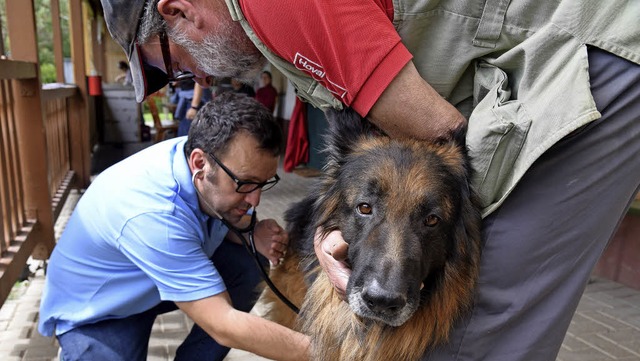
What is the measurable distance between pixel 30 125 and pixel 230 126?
2.62 metres

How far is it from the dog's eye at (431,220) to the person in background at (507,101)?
0.51ft

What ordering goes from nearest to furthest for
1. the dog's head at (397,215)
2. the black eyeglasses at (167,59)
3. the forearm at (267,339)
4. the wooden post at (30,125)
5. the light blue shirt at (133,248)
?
the dog's head at (397,215), the black eyeglasses at (167,59), the forearm at (267,339), the light blue shirt at (133,248), the wooden post at (30,125)

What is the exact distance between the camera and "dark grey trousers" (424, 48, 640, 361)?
1.52 m

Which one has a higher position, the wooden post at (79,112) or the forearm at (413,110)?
the forearm at (413,110)

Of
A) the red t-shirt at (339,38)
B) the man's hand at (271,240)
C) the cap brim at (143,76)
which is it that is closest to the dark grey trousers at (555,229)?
the red t-shirt at (339,38)

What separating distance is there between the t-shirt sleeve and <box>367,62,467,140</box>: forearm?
3.57 feet

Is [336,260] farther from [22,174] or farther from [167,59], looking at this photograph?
[22,174]

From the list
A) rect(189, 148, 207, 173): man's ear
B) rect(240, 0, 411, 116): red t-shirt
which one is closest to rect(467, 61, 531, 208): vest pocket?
rect(240, 0, 411, 116): red t-shirt

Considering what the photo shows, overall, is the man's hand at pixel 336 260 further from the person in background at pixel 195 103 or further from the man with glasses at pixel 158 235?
the person in background at pixel 195 103

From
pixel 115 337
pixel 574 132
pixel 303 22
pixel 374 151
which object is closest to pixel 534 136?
pixel 574 132

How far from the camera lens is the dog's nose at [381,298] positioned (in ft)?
5.12

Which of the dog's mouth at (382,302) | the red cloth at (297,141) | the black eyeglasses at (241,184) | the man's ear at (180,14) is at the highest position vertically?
the man's ear at (180,14)

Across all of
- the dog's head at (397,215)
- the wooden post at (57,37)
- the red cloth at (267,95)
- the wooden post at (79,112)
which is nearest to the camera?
the dog's head at (397,215)

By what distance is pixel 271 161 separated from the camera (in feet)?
8.53
